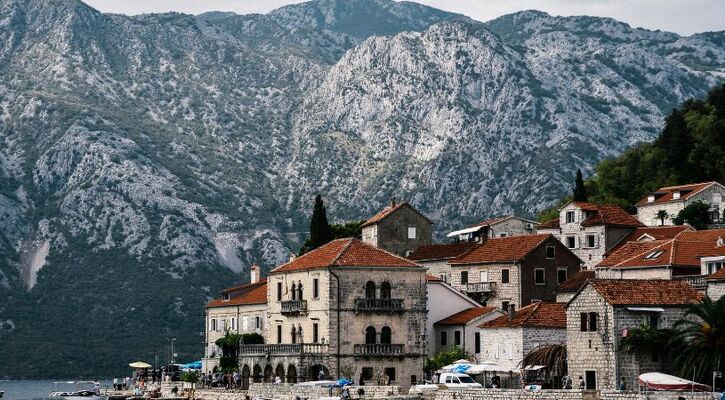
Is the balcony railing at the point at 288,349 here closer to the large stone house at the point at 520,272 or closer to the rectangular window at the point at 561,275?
the large stone house at the point at 520,272

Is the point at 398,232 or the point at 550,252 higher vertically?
the point at 398,232

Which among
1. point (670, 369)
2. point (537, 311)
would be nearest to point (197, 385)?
point (537, 311)

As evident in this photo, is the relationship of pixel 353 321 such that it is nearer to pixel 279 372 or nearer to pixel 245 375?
pixel 279 372

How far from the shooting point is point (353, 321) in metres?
101

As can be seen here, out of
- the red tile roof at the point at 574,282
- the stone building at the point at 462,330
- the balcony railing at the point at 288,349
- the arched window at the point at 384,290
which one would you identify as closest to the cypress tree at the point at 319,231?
the stone building at the point at 462,330

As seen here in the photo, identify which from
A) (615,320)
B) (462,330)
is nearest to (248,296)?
(462,330)

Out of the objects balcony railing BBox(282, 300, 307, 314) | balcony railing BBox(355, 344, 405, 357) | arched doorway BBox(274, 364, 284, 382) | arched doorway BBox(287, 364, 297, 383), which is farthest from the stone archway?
balcony railing BBox(355, 344, 405, 357)

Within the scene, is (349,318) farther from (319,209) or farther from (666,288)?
(319,209)

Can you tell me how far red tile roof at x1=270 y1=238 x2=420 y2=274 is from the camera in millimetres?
101900

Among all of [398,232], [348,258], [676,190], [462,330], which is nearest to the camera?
[348,258]

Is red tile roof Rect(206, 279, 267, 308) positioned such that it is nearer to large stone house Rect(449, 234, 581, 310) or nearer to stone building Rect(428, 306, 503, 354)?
large stone house Rect(449, 234, 581, 310)

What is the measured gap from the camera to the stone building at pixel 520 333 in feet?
325

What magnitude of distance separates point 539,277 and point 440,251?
15021mm

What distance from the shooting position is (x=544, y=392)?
7425 centimetres
